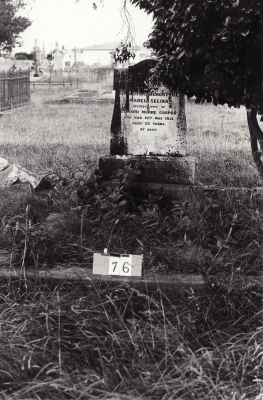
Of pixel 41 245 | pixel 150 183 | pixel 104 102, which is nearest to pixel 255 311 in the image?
pixel 41 245

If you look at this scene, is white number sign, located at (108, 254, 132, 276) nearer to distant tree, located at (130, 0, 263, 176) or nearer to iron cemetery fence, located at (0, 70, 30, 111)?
distant tree, located at (130, 0, 263, 176)

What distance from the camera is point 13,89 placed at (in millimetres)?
19578

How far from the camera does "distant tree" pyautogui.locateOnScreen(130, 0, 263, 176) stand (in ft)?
13.0

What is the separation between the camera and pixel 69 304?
310cm

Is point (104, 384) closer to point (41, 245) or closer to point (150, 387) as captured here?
point (150, 387)

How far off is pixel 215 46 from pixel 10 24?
81.8ft

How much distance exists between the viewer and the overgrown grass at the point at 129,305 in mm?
2543

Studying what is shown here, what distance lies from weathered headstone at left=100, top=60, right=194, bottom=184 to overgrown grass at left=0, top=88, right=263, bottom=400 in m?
0.41

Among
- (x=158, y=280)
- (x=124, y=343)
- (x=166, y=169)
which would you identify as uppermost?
(x=166, y=169)

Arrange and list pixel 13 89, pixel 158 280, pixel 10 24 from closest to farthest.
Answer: pixel 158 280, pixel 13 89, pixel 10 24

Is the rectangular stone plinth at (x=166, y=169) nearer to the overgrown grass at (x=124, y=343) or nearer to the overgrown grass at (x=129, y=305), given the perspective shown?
the overgrown grass at (x=129, y=305)

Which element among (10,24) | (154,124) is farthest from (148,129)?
(10,24)

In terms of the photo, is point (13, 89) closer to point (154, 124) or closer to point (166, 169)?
point (154, 124)

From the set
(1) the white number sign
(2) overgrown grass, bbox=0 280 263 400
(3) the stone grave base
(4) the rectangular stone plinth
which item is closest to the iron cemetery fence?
(4) the rectangular stone plinth
